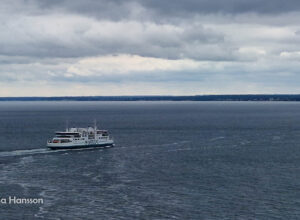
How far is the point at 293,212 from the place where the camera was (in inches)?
3408

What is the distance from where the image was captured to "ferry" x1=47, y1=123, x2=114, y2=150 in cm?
17125

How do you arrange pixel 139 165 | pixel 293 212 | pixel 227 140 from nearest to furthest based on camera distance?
pixel 293 212 < pixel 139 165 < pixel 227 140

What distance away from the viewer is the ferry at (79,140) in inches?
6742

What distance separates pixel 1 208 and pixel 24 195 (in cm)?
903

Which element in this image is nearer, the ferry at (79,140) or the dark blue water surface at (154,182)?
the dark blue water surface at (154,182)

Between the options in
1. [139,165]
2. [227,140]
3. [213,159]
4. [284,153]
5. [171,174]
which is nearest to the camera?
[171,174]

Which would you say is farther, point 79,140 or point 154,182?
point 79,140

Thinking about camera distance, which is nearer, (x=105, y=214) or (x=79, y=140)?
(x=105, y=214)

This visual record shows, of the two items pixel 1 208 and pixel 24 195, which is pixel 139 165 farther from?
pixel 1 208

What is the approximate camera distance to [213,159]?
143625 mm

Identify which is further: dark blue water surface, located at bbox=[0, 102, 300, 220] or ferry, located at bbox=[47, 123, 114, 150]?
ferry, located at bbox=[47, 123, 114, 150]

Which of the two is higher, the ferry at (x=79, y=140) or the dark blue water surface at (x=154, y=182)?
the ferry at (x=79, y=140)

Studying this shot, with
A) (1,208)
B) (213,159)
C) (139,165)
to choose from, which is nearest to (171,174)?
(139,165)

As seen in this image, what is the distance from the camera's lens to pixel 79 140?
583 feet
